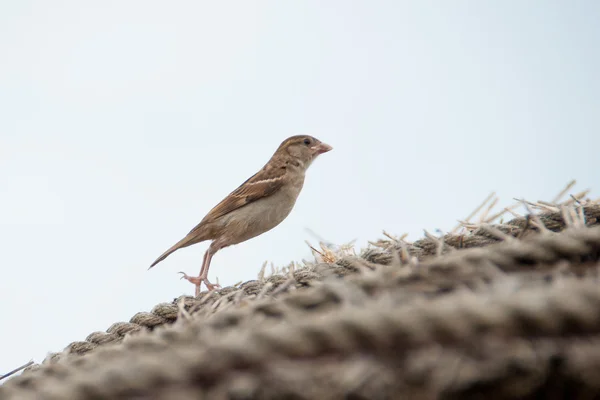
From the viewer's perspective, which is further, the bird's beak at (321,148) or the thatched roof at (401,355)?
the bird's beak at (321,148)

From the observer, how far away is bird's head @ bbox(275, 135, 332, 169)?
21.5 feet

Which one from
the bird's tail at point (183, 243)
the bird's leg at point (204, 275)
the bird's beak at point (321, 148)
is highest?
Result: the bird's beak at point (321, 148)

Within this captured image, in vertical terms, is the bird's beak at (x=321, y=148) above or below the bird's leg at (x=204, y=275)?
above

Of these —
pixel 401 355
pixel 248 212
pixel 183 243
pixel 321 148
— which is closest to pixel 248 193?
pixel 248 212

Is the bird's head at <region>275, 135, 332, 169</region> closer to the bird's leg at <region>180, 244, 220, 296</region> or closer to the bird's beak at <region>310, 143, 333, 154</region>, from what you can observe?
the bird's beak at <region>310, 143, 333, 154</region>

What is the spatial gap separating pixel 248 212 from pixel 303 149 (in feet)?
3.86

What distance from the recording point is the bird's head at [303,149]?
6547 mm

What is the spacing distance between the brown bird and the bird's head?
1.21ft

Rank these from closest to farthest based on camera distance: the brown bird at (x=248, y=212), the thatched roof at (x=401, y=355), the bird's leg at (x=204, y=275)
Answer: the thatched roof at (x=401, y=355)
the bird's leg at (x=204, y=275)
the brown bird at (x=248, y=212)

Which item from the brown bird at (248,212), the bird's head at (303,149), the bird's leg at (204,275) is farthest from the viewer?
the bird's head at (303,149)

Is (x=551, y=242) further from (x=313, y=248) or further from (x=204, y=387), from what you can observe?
(x=313, y=248)

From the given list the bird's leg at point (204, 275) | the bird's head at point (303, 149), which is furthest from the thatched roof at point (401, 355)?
the bird's head at point (303, 149)

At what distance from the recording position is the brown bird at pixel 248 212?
19.1ft

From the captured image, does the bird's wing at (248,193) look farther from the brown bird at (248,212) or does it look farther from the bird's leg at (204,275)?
the bird's leg at (204,275)
